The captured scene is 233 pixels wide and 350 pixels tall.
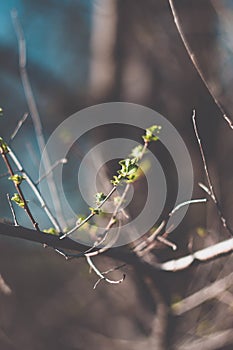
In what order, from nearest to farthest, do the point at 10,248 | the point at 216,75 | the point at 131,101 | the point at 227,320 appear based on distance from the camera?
the point at 227,320 → the point at 216,75 → the point at 131,101 → the point at 10,248

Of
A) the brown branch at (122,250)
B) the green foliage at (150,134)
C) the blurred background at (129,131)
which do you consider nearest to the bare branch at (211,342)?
the blurred background at (129,131)

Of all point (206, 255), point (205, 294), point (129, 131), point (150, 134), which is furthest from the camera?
point (129, 131)

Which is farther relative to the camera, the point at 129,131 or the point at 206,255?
the point at 129,131

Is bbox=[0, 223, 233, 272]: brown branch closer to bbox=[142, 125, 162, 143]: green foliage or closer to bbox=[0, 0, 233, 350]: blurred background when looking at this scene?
bbox=[142, 125, 162, 143]: green foliage

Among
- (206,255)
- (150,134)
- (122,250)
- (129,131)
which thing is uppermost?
(150,134)

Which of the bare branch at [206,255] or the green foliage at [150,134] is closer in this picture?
the green foliage at [150,134]

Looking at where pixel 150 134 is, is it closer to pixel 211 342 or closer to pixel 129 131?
pixel 211 342

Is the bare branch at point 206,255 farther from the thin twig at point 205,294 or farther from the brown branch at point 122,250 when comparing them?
the thin twig at point 205,294

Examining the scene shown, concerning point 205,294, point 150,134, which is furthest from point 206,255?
point 205,294

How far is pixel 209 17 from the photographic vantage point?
11.0 ft

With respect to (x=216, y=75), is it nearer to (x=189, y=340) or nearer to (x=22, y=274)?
(x=189, y=340)

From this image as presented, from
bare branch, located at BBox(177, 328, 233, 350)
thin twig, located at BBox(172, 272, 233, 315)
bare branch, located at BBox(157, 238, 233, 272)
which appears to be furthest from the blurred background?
bare branch, located at BBox(157, 238, 233, 272)

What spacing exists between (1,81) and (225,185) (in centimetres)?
183

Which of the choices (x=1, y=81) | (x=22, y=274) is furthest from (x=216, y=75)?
(x=22, y=274)
